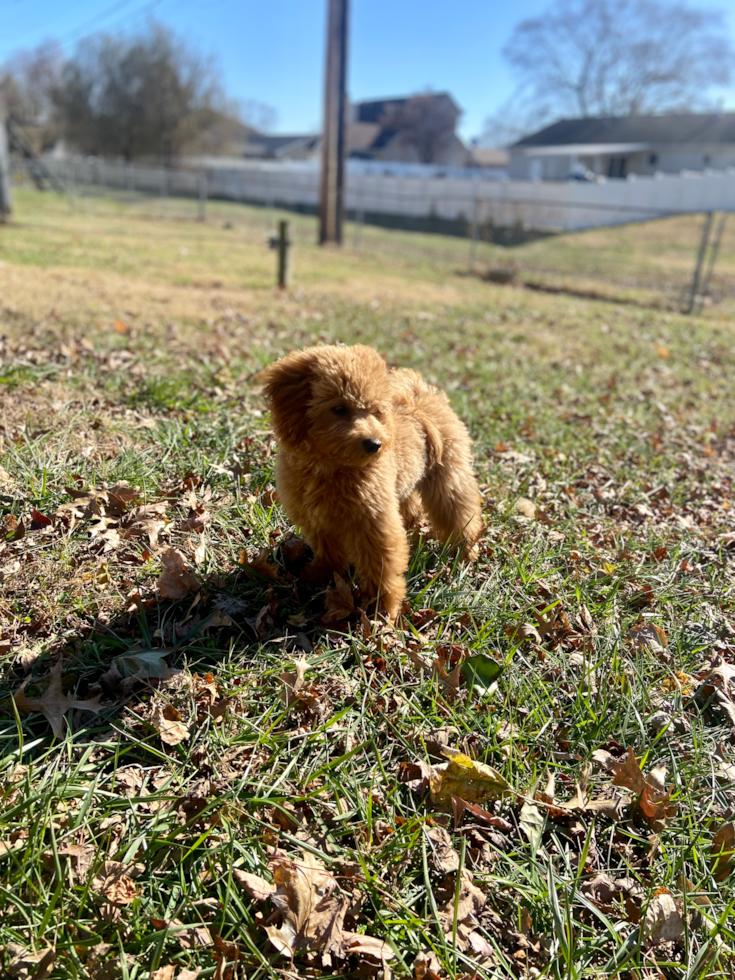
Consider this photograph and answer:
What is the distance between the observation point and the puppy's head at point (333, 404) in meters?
2.56

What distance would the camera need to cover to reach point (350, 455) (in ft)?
8.41

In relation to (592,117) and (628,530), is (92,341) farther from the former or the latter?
(592,117)

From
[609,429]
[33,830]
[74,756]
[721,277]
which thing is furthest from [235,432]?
[721,277]

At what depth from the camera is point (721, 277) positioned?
19547 mm

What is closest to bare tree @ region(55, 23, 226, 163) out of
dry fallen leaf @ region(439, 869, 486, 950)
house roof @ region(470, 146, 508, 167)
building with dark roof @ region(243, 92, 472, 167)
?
building with dark roof @ region(243, 92, 472, 167)

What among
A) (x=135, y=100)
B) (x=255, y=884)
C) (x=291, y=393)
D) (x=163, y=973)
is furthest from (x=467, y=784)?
(x=135, y=100)

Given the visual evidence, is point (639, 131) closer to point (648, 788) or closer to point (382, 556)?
point (382, 556)

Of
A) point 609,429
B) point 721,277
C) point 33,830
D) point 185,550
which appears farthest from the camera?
point 721,277

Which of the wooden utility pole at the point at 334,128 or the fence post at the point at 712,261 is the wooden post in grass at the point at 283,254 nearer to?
the fence post at the point at 712,261

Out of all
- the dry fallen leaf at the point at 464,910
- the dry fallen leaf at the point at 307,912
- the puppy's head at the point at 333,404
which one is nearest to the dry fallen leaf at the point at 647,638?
the dry fallen leaf at the point at 464,910

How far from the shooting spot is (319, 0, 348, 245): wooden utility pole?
711 inches

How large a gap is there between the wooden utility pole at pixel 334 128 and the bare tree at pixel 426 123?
6200cm

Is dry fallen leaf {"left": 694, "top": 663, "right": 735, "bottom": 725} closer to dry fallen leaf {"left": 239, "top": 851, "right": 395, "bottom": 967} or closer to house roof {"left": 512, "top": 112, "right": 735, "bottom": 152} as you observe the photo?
dry fallen leaf {"left": 239, "top": 851, "right": 395, "bottom": 967}

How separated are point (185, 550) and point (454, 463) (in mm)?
1508
